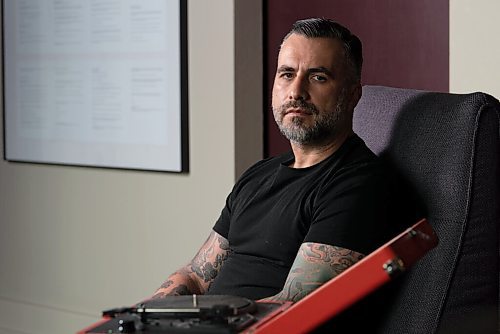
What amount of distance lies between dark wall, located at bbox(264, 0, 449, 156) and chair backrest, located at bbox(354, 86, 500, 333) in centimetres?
115

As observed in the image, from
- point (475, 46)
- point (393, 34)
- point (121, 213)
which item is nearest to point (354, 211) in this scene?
point (475, 46)

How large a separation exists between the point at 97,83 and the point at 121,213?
1.73ft

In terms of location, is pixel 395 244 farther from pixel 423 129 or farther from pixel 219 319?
pixel 423 129

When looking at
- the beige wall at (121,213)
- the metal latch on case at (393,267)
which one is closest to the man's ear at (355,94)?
the metal latch on case at (393,267)

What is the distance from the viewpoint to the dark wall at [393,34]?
128 inches

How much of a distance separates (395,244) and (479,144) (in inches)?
23.9

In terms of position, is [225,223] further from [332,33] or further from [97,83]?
[97,83]

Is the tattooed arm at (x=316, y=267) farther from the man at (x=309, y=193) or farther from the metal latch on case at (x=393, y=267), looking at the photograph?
the metal latch on case at (x=393, y=267)

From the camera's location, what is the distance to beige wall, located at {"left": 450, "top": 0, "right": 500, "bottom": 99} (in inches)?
104

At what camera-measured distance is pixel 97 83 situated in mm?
4035

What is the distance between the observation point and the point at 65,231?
4.21m

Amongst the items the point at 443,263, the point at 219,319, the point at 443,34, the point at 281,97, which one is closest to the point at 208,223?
the point at 443,34

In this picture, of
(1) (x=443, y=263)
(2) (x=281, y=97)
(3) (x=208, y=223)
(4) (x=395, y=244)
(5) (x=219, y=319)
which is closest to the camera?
(4) (x=395, y=244)

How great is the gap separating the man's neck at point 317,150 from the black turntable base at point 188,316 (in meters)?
0.57
